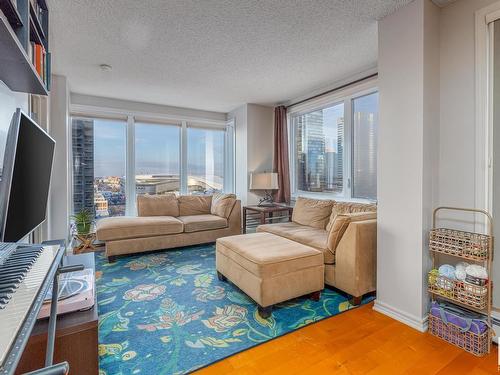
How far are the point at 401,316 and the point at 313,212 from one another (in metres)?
1.61

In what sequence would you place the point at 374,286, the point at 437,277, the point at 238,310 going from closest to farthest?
the point at 437,277 < the point at 238,310 < the point at 374,286

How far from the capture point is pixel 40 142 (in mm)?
1331

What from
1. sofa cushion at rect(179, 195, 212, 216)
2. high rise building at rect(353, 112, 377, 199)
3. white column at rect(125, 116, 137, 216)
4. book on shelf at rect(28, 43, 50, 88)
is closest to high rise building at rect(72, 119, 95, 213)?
white column at rect(125, 116, 137, 216)

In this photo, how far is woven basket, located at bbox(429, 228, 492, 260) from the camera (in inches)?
67.9

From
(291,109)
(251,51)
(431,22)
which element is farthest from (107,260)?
(431,22)

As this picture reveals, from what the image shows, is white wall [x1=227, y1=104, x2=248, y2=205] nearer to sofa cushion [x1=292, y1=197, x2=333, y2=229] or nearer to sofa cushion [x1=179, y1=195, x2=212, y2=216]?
sofa cushion [x1=179, y1=195, x2=212, y2=216]

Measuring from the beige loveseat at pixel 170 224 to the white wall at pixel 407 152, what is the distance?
260cm

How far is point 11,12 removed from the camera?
1.09m

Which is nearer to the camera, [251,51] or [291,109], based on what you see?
[251,51]

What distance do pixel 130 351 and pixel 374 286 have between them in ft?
6.60

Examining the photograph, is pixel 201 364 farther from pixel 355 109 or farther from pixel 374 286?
pixel 355 109

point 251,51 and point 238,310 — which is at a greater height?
point 251,51

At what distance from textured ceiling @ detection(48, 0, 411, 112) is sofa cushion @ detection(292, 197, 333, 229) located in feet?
5.34

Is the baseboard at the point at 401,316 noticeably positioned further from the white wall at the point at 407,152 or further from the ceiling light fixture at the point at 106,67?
the ceiling light fixture at the point at 106,67
